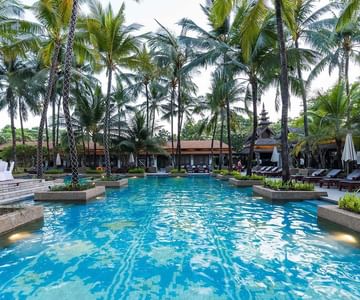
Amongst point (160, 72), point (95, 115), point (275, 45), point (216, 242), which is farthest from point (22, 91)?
point (216, 242)

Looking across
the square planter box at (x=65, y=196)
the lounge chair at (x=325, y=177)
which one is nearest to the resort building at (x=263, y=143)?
the lounge chair at (x=325, y=177)

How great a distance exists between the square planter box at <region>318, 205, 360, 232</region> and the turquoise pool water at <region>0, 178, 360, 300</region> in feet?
0.93

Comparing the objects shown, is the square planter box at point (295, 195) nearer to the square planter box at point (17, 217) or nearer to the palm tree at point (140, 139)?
the square planter box at point (17, 217)

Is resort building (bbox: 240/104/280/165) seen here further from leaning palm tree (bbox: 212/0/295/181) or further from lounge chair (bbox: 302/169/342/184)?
leaning palm tree (bbox: 212/0/295/181)

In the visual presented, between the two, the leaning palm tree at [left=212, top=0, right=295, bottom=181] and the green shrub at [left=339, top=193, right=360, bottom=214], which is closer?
the green shrub at [left=339, top=193, right=360, bottom=214]

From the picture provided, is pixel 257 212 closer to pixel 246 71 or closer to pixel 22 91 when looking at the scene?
pixel 246 71

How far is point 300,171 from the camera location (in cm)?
1933

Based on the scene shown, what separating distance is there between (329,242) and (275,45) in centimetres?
1112

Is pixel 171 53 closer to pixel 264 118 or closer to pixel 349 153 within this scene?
pixel 349 153

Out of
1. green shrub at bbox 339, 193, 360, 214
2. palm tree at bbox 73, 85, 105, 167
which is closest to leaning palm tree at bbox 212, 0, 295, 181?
green shrub at bbox 339, 193, 360, 214

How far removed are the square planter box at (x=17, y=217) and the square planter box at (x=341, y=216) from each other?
291 inches

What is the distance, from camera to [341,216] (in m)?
6.86

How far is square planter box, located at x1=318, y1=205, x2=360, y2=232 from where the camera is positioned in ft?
20.8

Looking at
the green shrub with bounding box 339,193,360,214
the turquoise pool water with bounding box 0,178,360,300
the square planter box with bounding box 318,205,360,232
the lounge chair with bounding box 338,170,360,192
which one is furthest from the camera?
the lounge chair with bounding box 338,170,360,192
